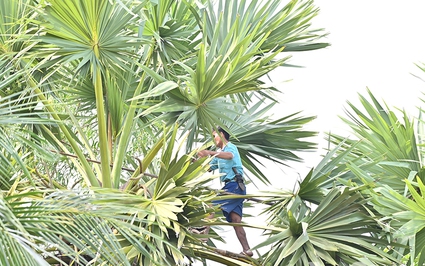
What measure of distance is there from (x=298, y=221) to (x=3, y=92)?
8.75 feet

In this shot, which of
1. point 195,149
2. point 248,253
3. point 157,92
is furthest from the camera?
point 248,253

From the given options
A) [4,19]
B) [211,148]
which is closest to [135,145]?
[211,148]

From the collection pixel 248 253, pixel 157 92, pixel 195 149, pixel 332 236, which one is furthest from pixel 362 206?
pixel 157 92

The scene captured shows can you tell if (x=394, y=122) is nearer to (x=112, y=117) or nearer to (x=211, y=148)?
(x=211, y=148)

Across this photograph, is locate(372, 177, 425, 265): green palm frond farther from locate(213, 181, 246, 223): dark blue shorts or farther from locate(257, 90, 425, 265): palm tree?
locate(213, 181, 246, 223): dark blue shorts

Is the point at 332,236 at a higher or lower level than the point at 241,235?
lower

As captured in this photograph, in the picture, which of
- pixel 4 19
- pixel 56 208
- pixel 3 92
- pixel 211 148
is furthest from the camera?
pixel 211 148

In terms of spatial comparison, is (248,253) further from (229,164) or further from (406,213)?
(406,213)

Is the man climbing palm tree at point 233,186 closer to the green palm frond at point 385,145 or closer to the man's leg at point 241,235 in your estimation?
the man's leg at point 241,235

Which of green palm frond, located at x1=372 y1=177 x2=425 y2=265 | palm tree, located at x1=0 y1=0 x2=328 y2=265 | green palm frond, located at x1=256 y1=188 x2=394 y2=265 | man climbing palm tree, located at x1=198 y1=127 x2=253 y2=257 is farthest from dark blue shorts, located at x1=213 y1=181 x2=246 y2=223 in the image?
green palm frond, located at x1=372 y1=177 x2=425 y2=265

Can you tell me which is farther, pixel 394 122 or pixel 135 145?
pixel 135 145

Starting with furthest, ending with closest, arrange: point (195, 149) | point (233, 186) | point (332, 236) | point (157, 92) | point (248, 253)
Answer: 1. point (233, 186)
2. point (248, 253)
3. point (195, 149)
4. point (332, 236)
5. point (157, 92)

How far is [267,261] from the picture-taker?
4.73 meters

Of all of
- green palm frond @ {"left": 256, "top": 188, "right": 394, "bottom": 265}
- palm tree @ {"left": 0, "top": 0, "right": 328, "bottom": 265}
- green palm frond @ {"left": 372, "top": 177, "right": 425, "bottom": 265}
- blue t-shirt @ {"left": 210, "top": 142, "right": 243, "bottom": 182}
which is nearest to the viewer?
palm tree @ {"left": 0, "top": 0, "right": 328, "bottom": 265}
